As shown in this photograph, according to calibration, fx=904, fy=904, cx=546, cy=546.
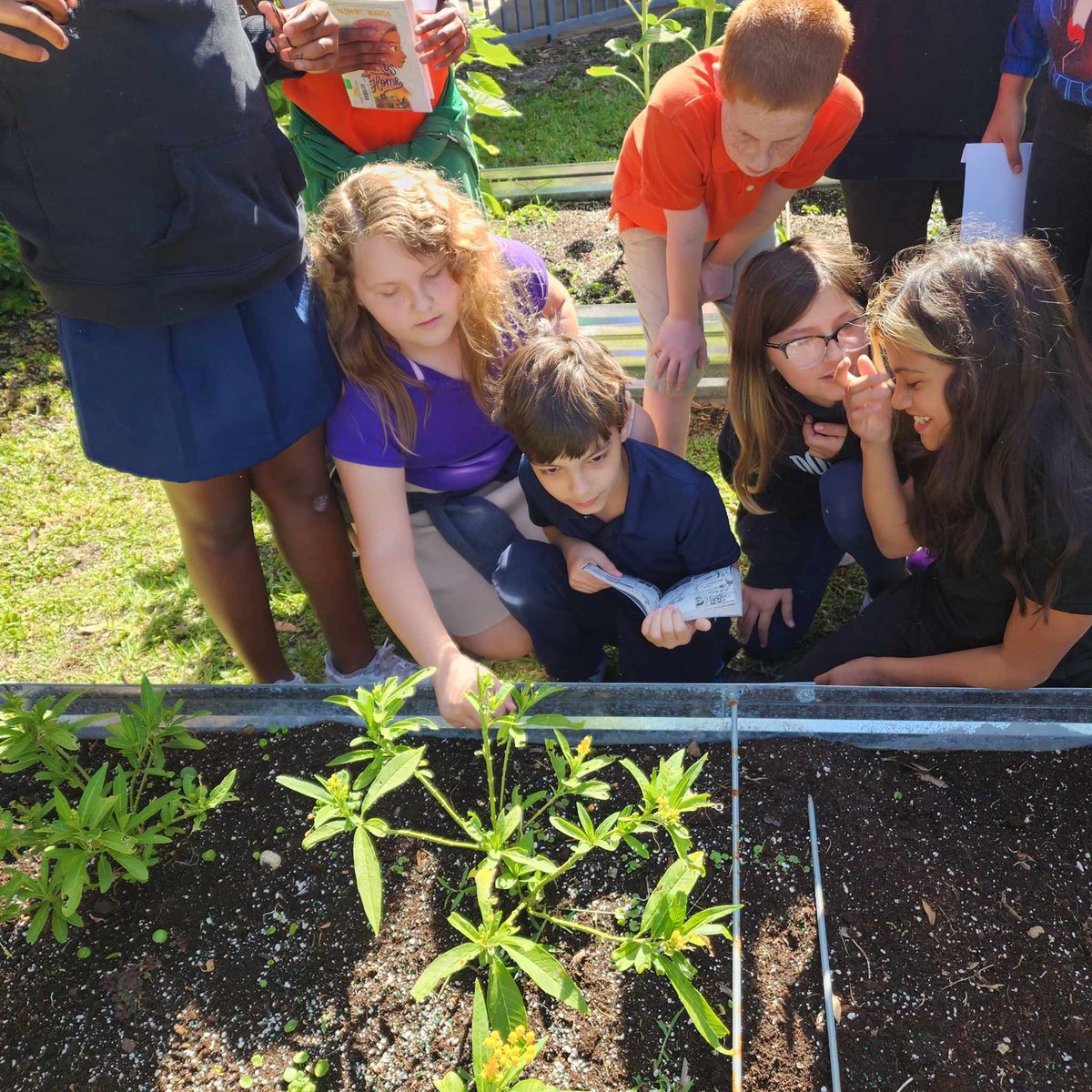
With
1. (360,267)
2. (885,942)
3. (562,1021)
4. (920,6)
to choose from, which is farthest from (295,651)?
(920,6)

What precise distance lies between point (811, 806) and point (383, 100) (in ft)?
5.75

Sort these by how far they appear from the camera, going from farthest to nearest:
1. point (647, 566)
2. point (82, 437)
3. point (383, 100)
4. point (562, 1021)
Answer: point (383, 100)
point (647, 566)
point (82, 437)
point (562, 1021)

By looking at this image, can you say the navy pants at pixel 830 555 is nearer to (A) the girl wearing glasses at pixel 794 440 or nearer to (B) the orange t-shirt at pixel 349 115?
(A) the girl wearing glasses at pixel 794 440

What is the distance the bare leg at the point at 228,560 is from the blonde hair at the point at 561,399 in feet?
1.92

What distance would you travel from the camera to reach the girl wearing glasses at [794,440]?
1.80 m

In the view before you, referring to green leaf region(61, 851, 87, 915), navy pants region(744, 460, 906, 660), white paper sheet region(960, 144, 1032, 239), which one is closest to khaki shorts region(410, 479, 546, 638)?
navy pants region(744, 460, 906, 660)

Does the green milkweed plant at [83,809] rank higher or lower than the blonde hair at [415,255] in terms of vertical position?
lower

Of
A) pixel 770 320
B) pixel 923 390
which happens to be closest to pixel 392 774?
pixel 923 390

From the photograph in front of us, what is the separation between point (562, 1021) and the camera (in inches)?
52.0

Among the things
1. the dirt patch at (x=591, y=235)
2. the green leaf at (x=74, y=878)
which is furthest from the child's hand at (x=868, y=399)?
the dirt patch at (x=591, y=235)

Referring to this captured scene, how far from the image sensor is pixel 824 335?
1.80m

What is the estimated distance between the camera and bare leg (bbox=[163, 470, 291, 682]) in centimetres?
180

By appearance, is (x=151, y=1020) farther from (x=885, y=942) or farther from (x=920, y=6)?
(x=920, y=6)

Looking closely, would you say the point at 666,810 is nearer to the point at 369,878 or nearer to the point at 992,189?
the point at 369,878
